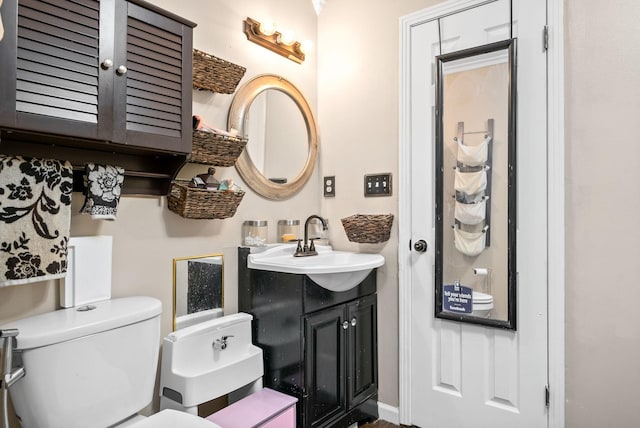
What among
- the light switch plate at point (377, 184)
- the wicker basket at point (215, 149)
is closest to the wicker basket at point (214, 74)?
the wicker basket at point (215, 149)

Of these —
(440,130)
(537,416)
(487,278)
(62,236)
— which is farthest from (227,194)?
(537,416)

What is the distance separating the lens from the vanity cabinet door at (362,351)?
199 centimetres

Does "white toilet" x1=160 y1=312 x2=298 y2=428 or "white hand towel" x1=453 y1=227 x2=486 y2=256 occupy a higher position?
"white hand towel" x1=453 y1=227 x2=486 y2=256

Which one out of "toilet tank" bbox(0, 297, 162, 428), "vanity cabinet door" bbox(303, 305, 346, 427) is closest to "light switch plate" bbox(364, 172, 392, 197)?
"vanity cabinet door" bbox(303, 305, 346, 427)

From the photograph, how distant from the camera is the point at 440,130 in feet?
6.54

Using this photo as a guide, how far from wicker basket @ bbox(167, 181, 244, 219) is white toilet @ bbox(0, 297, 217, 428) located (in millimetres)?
399

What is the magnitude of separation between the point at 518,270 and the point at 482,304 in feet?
0.78

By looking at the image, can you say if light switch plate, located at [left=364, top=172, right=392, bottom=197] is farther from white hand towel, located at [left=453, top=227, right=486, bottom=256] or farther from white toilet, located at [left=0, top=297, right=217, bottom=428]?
white toilet, located at [left=0, top=297, right=217, bottom=428]

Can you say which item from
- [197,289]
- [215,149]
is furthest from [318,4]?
[197,289]

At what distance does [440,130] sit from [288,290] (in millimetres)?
1110

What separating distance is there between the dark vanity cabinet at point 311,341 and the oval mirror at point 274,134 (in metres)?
0.44

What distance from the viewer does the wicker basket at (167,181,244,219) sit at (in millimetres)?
1622

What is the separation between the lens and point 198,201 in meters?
1.65

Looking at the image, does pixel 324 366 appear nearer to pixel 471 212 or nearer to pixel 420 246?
pixel 420 246
